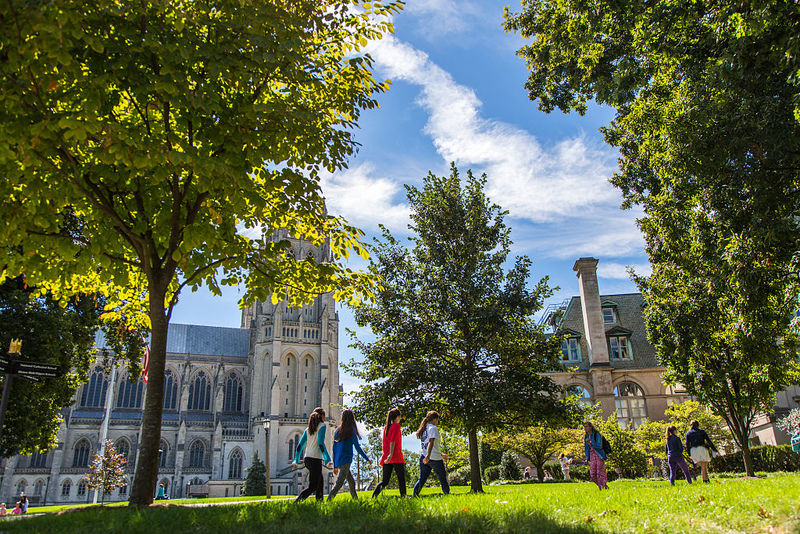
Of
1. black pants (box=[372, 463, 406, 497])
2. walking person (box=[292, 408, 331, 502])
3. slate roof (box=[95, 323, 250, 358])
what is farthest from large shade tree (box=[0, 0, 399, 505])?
slate roof (box=[95, 323, 250, 358])

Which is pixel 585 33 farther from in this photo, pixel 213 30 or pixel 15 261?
pixel 15 261

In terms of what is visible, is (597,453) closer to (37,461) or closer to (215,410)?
(215,410)

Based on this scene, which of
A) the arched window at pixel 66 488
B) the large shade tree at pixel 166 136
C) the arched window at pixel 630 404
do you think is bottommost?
the arched window at pixel 66 488

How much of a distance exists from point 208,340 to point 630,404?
54908 mm

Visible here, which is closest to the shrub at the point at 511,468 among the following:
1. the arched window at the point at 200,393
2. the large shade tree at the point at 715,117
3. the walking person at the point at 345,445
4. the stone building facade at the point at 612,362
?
the stone building facade at the point at 612,362

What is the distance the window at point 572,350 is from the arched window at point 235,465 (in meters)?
40.0

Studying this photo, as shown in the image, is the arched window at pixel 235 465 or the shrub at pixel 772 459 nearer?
the shrub at pixel 772 459

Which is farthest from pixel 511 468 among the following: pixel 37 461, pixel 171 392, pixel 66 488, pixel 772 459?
pixel 37 461

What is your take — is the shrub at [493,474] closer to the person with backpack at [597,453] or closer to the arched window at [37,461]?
the person with backpack at [597,453]

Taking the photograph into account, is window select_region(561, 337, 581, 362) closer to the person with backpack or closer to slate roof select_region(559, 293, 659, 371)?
slate roof select_region(559, 293, 659, 371)

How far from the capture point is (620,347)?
37.0 meters

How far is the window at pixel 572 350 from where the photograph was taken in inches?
1467

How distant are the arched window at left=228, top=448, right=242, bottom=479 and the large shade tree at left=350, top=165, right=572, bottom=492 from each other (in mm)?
46680

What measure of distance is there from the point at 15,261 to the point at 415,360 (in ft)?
41.3
